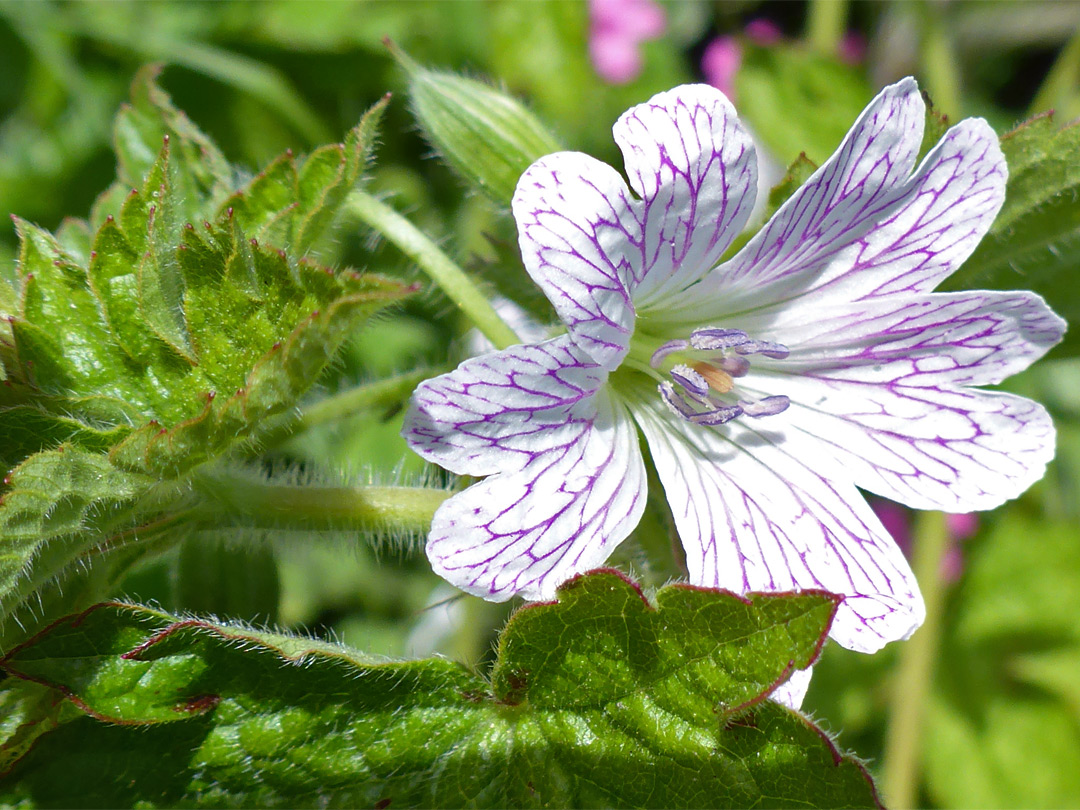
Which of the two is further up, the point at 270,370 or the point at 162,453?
the point at 270,370

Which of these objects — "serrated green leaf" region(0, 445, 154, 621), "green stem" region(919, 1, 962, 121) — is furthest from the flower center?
"green stem" region(919, 1, 962, 121)

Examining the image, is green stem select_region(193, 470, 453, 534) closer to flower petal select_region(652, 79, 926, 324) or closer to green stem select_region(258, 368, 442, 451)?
green stem select_region(258, 368, 442, 451)

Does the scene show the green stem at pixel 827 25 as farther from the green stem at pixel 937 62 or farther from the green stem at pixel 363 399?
the green stem at pixel 363 399

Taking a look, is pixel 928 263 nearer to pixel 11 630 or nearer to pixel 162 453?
pixel 162 453

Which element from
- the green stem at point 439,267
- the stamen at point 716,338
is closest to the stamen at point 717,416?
the stamen at point 716,338

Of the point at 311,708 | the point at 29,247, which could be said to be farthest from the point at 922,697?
the point at 29,247

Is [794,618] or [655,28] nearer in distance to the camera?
[794,618]

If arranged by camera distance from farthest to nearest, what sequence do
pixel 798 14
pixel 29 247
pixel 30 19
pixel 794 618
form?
pixel 798 14, pixel 30 19, pixel 29 247, pixel 794 618
